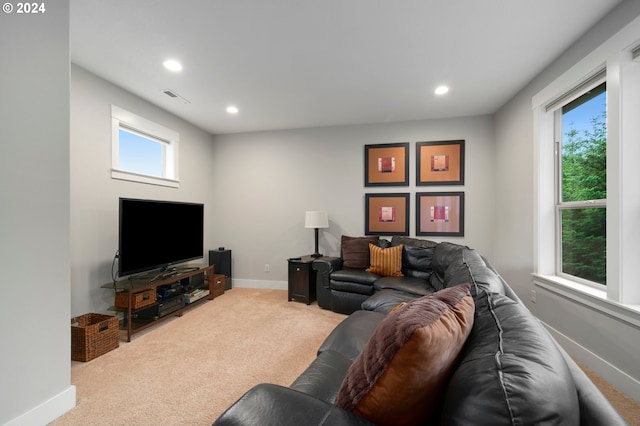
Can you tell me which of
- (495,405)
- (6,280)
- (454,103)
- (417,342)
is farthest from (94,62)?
(454,103)

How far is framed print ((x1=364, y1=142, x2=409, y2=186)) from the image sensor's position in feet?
13.7

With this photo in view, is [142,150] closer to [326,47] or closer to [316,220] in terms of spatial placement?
[316,220]

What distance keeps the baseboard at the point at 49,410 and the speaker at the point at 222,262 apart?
2741 millimetres

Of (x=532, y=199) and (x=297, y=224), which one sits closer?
(x=532, y=199)

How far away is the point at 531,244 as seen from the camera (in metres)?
2.94

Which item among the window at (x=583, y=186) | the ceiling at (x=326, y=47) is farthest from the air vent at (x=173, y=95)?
the window at (x=583, y=186)

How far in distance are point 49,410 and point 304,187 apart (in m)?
3.63

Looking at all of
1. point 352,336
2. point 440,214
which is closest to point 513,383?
point 352,336

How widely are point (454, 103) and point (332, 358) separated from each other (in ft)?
11.5

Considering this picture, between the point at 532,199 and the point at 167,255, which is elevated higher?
the point at 532,199

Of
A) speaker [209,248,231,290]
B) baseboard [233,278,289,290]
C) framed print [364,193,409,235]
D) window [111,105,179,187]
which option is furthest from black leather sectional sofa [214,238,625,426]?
speaker [209,248,231,290]

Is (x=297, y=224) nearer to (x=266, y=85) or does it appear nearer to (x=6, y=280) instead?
(x=266, y=85)

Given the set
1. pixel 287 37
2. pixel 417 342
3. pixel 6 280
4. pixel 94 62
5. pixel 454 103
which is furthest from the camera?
pixel 454 103

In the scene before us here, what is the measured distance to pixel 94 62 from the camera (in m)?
2.58
